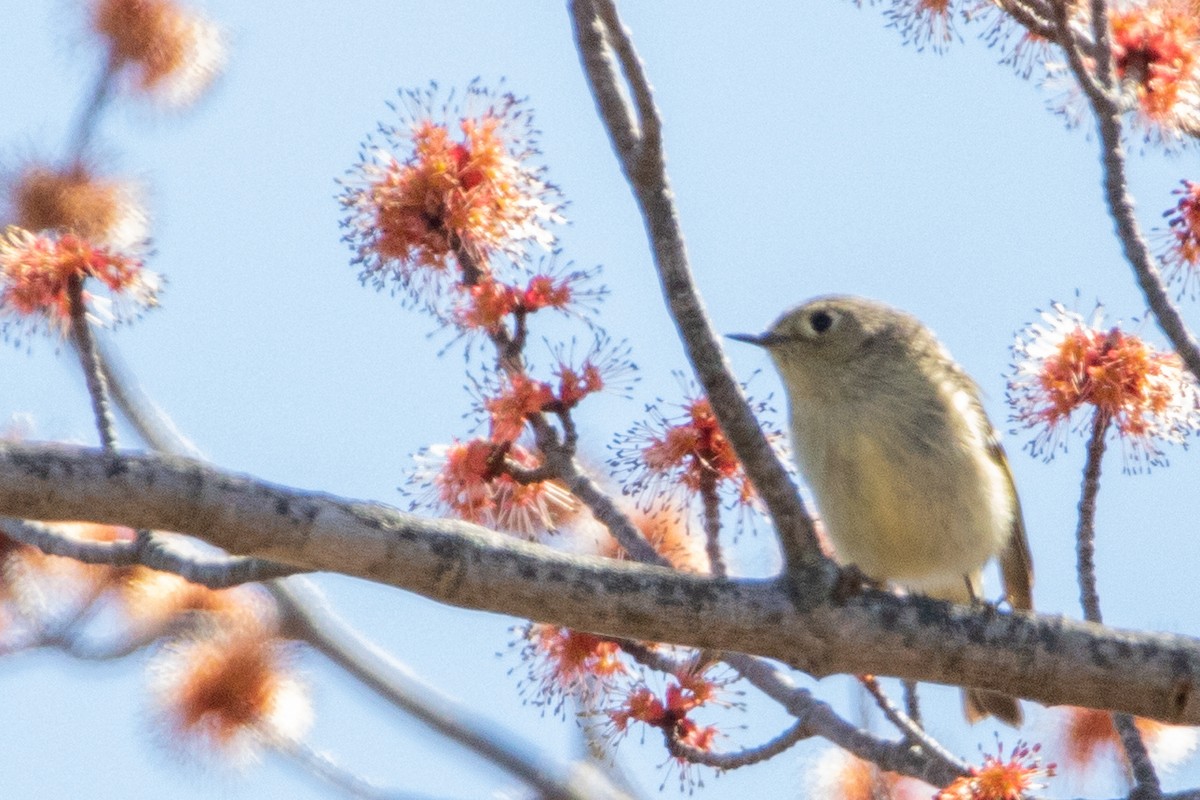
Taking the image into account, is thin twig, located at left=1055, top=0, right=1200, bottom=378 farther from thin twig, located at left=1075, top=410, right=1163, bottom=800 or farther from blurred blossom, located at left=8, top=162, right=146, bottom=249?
blurred blossom, located at left=8, top=162, right=146, bottom=249

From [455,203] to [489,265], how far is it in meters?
0.22

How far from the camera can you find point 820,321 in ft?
17.4

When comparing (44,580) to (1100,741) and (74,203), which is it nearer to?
(74,203)

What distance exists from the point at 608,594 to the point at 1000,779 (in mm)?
1221

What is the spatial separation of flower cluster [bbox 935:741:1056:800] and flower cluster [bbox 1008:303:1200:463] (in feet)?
3.21

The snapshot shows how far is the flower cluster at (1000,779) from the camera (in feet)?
12.5

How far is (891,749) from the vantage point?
4.14 meters

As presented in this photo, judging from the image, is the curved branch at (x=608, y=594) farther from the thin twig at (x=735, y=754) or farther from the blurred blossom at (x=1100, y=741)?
the blurred blossom at (x=1100, y=741)

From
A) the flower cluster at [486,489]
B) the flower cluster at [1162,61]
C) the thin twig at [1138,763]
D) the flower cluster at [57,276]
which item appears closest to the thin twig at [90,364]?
the flower cluster at [57,276]

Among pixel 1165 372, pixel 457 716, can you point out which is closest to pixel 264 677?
pixel 457 716

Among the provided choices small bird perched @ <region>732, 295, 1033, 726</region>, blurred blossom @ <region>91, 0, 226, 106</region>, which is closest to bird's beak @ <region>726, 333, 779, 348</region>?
small bird perched @ <region>732, 295, 1033, 726</region>

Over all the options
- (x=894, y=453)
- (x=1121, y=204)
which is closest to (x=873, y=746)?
(x=894, y=453)

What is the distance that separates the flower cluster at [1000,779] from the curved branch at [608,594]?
275 mm

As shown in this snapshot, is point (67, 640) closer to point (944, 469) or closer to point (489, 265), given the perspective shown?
point (489, 265)
